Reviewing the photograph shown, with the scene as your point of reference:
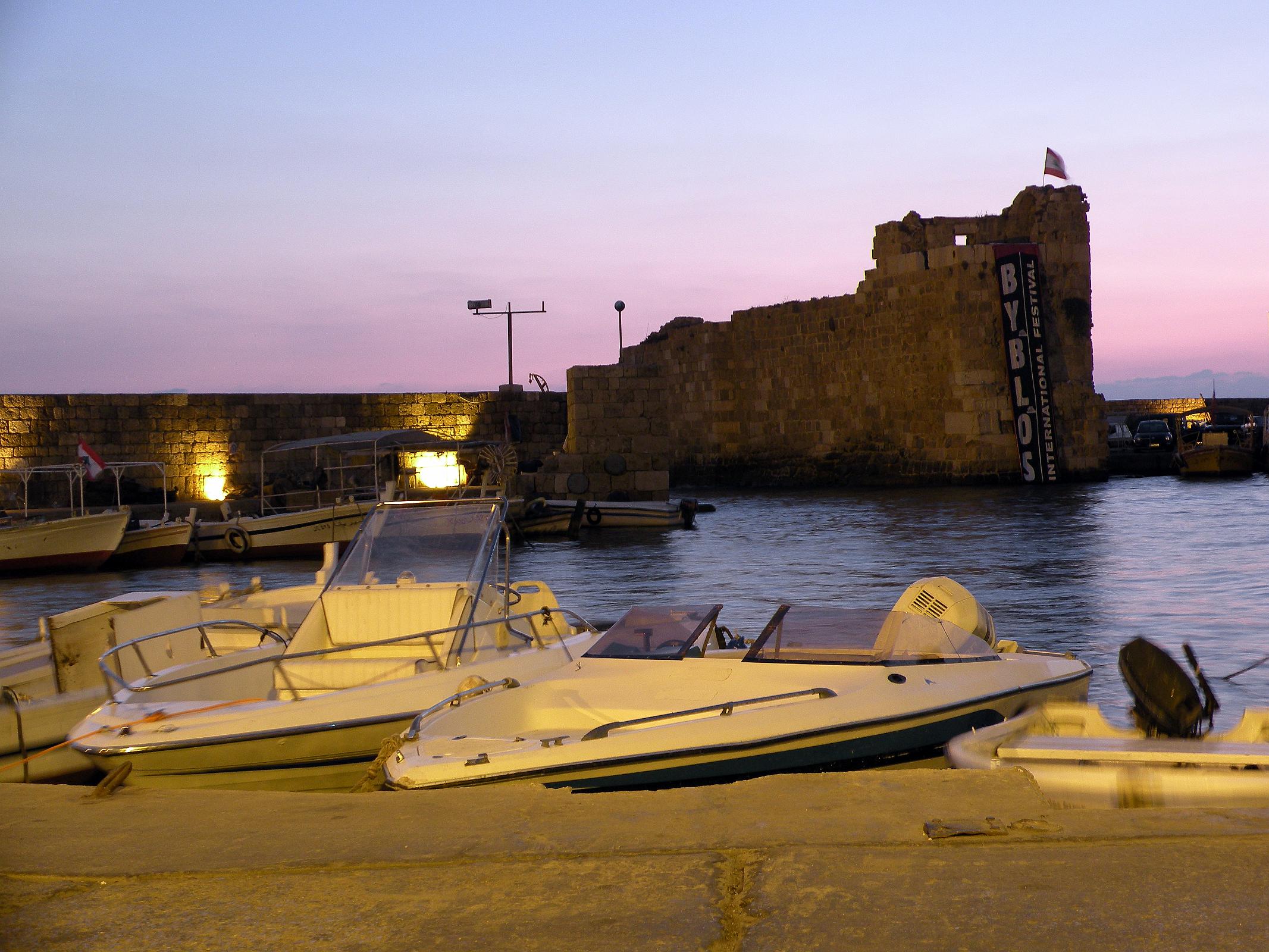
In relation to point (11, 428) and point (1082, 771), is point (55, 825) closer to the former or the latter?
point (1082, 771)

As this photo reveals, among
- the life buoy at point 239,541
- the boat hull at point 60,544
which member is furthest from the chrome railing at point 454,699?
the life buoy at point 239,541

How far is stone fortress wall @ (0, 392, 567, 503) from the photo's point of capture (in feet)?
84.9

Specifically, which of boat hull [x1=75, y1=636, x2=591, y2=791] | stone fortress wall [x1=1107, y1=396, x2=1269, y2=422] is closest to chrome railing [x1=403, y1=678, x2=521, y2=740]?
boat hull [x1=75, y1=636, x2=591, y2=791]

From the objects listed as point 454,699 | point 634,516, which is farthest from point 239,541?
point 454,699

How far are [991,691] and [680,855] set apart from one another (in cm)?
276

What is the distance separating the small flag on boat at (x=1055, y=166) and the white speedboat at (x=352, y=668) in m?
23.9

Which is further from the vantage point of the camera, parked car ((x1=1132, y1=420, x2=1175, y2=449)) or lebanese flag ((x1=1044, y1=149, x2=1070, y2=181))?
parked car ((x1=1132, y1=420, x2=1175, y2=449))

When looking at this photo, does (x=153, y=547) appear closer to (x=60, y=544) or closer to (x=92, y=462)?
(x=60, y=544)

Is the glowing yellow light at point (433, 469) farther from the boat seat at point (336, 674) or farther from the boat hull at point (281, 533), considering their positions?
the boat seat at point (336, 674)

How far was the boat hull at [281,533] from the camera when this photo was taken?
18359 millimetres

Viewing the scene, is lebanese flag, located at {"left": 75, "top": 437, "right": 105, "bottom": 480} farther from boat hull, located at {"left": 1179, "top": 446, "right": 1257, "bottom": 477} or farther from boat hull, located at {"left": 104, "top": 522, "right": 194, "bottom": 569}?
boat hull, located at {"left": 1179, "top": 446, "right": 1257, "bottom": 477}

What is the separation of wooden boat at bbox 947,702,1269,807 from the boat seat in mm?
2792

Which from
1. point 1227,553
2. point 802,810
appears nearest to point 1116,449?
point 1227,553

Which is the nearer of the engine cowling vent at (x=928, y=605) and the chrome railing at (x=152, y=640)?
the chrome railing at (x=152, y=640)
